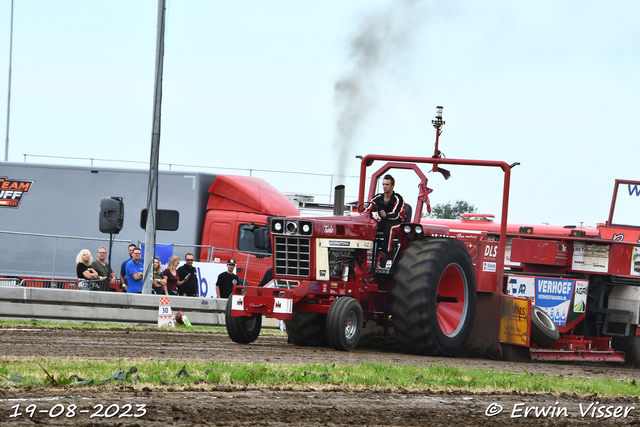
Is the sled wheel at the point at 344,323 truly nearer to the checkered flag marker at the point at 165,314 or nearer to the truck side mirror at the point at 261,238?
the truck side mirror at the point at 261,238

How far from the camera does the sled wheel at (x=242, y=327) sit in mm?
10477

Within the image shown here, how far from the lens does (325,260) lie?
10297 mm

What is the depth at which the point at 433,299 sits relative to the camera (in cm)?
1012

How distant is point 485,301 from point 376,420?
6.33 m

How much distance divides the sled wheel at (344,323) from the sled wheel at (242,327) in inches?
45.3

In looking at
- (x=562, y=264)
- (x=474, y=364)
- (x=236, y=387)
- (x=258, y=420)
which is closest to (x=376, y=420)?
(x=258, y=420)

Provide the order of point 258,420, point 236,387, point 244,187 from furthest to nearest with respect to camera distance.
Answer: point 244,187
point 236,387
point 258,420

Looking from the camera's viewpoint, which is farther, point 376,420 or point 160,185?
point 160,185

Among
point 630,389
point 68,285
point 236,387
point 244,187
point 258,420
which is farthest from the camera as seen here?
point 244,187

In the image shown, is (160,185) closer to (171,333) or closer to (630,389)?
(171,333)

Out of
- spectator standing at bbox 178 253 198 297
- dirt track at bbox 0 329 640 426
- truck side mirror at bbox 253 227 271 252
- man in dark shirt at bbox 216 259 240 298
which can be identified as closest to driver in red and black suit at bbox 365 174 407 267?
truck side mirror at bbox 253 227 271 252

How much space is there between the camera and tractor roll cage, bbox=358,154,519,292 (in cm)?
1118

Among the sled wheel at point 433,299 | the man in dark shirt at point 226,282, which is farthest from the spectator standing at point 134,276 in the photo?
the sled wheel at point 433,299

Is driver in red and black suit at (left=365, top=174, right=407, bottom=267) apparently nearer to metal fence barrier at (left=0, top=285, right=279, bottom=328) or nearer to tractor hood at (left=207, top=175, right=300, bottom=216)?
metal fence barrier at (left=0, top=285, right=279, bottom=328)
